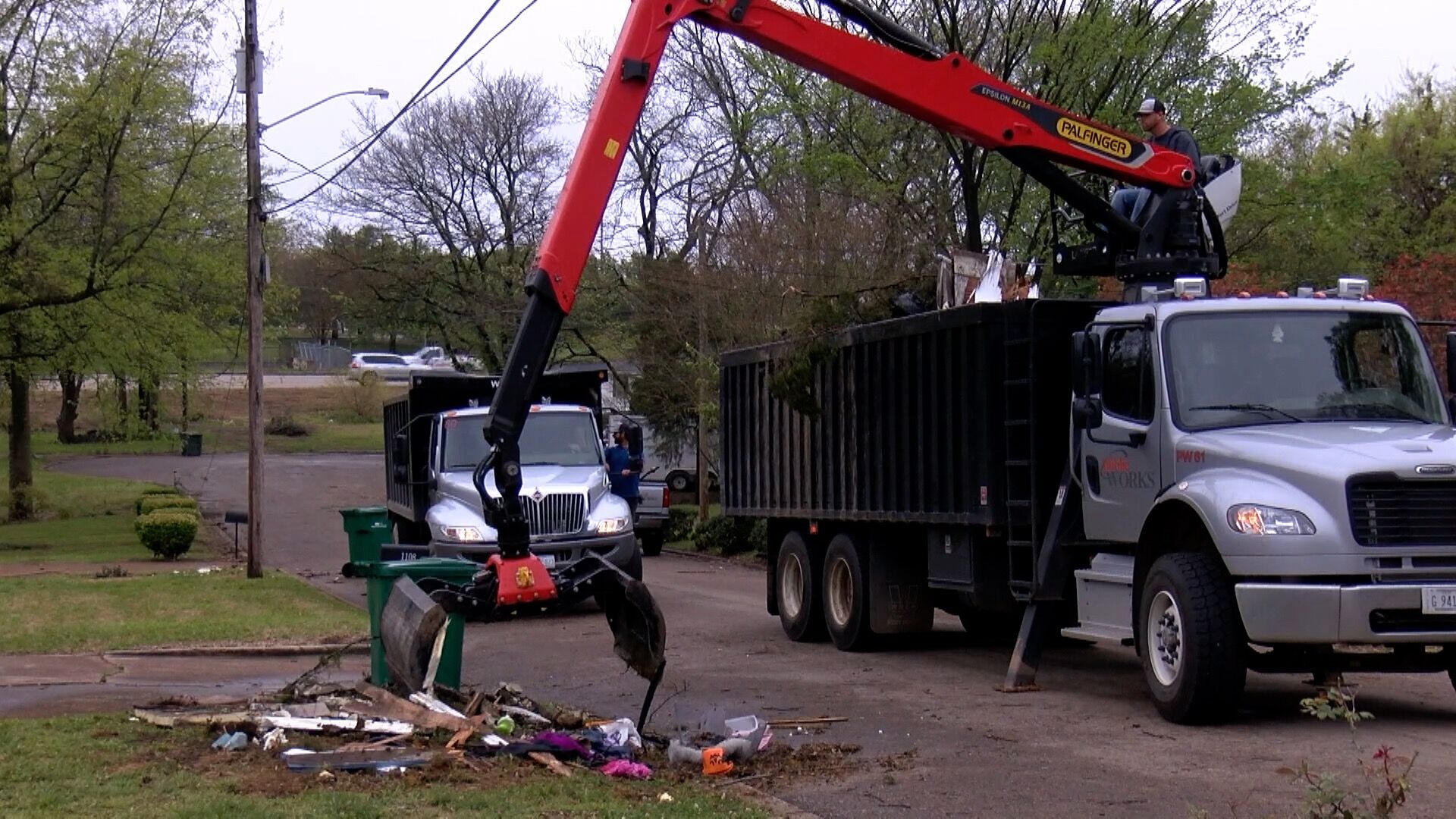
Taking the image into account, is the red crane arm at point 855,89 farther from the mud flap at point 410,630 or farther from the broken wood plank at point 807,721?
the broken wood plank at point 807,721

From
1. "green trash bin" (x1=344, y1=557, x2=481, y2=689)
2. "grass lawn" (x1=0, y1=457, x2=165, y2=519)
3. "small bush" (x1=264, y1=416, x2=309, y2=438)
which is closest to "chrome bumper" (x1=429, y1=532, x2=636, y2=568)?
"green trash bin" (x1=344, y1=557, x2=481, y2=689)

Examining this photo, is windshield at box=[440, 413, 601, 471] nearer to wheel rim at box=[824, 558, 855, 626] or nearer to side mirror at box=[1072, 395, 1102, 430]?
wheel rim at box=[824, 558, 855, 626]

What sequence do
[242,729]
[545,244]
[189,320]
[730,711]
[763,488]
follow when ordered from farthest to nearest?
[189,320]
[763,488]
[730,711]
[545,244]
[242,729]

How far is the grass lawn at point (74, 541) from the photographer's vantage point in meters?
27.6

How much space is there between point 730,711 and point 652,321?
902 inches

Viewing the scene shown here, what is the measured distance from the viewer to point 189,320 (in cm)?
3162

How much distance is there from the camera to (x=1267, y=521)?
360 inches

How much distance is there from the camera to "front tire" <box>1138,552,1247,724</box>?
935 centimetres

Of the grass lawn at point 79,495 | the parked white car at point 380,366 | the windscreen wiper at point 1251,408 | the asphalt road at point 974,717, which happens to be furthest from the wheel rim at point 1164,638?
the parked white car at point 380,366

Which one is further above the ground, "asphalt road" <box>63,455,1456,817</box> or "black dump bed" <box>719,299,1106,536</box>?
"black dump bed" <box>719,299,1106,536</box>

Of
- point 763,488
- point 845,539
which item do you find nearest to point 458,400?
point 763,488

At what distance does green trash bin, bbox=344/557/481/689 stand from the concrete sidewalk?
3.67 ft

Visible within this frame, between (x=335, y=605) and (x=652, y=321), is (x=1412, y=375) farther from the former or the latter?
(x=652, y=321)

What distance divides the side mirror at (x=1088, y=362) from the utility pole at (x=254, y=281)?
1473cm
